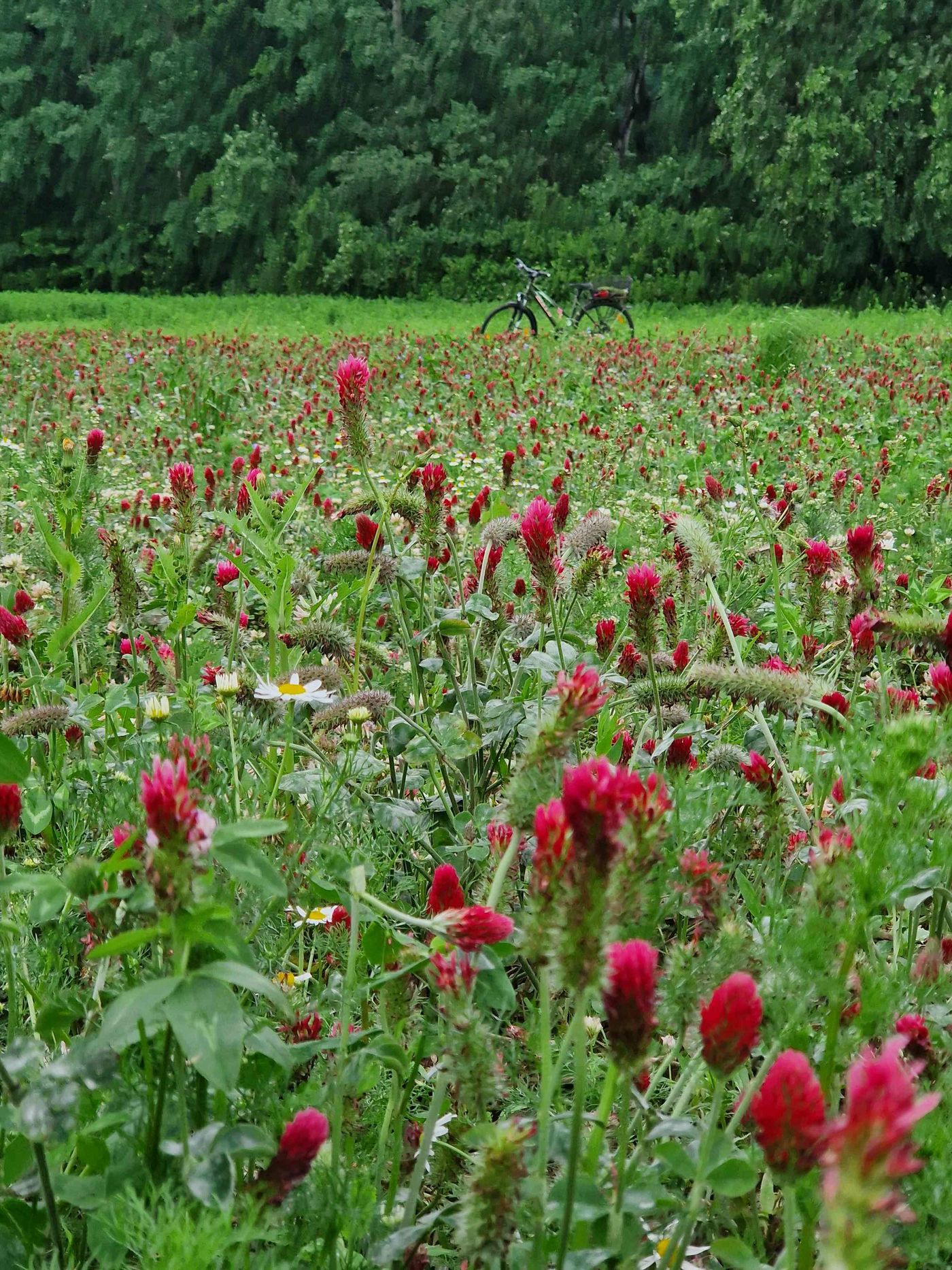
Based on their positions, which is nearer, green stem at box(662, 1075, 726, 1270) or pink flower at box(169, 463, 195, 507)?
green stem at box(662, 1075, 726, 1270)

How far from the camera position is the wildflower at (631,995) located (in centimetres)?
80

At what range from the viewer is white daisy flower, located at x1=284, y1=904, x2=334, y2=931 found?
1.51m

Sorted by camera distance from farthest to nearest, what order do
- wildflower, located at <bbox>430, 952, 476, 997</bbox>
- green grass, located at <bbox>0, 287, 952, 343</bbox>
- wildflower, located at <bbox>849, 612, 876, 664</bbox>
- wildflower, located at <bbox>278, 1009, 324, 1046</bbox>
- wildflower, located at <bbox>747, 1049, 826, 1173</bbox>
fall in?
green grass, located at <bbox>0, 287, 952, 343</bbox>
wildflower, located at <bbox>849, 612, 876, 664</bbox>
wildflower, located at <bbox>278, 1009, 324, 1046</bbox>
wildflower, located at <bbox>430, 952, 476, 997</bbox>
wildflower, located at <bbox>747, 1049, 826, 1173</bbox>

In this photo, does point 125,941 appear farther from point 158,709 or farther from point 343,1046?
point 158,709

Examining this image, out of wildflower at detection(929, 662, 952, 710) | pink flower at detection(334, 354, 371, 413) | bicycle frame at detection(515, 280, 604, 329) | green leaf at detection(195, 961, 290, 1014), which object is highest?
bicycle frame at detection(515, 280, 604, 329)

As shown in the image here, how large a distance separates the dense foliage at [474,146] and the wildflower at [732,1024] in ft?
71.1

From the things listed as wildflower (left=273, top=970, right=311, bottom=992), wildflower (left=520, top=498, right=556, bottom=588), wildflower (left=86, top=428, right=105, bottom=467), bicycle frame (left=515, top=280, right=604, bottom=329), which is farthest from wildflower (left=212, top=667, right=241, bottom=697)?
bicycle frame (left=515, top=280, right=604, bottom=329)

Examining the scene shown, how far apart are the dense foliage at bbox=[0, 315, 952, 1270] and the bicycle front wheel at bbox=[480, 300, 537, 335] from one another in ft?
30.3

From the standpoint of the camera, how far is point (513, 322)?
13.4 metres

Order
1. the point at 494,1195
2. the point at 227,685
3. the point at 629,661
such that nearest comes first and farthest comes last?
the point at 494,1195 < the point at 227,685 < the point at 629,661

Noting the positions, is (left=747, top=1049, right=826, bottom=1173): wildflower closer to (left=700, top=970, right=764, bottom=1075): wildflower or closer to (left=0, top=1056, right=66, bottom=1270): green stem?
(left=700, top=970, right=764, bottom=1075): wildflower

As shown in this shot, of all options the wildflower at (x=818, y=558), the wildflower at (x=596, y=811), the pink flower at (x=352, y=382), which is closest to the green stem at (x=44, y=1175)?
the wildflower at (x=596, y=811)

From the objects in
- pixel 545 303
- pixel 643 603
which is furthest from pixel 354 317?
pixel 643 603

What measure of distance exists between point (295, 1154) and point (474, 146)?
2735cm
